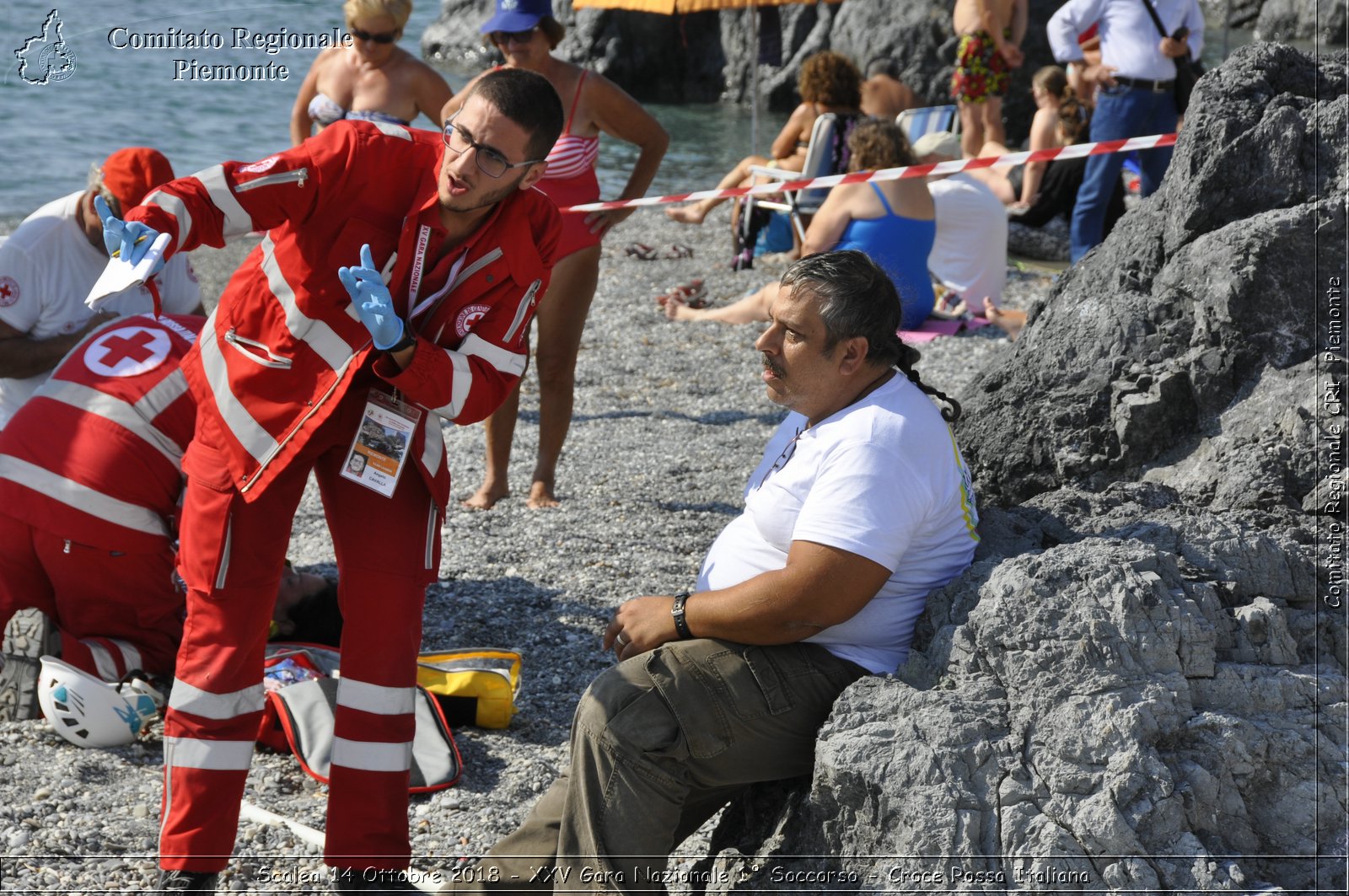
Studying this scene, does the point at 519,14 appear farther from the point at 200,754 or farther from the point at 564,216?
the point at 200,754

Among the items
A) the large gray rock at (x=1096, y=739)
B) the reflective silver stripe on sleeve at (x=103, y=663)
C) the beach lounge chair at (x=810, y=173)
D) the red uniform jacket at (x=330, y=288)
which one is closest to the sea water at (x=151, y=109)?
the beach lounge chair at (x=810, y=173)

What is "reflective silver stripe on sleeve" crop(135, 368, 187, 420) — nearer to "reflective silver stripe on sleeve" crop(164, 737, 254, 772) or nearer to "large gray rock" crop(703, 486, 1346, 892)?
"reflective silver stripe on sleeve" crop(164, 737, 254, 772)

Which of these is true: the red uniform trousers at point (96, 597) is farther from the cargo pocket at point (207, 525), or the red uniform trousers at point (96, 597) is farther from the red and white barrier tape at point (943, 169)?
the red and white barrier tape at point (943, 169)

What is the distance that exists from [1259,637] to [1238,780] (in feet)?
1.06

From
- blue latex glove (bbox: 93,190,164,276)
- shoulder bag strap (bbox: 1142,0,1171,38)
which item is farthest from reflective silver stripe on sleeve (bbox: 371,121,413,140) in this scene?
shoulder bag strap (bbox: 1142,0,1171,38)

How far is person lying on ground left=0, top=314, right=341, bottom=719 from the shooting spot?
3826mm

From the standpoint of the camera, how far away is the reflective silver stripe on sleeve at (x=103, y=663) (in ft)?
12.5

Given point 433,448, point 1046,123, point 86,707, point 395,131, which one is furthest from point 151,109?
point 433,448

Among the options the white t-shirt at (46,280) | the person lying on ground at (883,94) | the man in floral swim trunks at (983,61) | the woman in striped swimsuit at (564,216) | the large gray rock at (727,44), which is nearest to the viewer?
the white t-shirt at (46,280)

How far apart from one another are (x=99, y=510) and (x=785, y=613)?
7.66 feet

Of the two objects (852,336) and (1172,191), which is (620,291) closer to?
(1172,191)

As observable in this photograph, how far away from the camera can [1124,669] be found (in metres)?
2.46

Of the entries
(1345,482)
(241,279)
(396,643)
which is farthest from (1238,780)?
(241,279)

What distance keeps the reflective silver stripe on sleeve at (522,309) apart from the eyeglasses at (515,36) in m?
2.26
